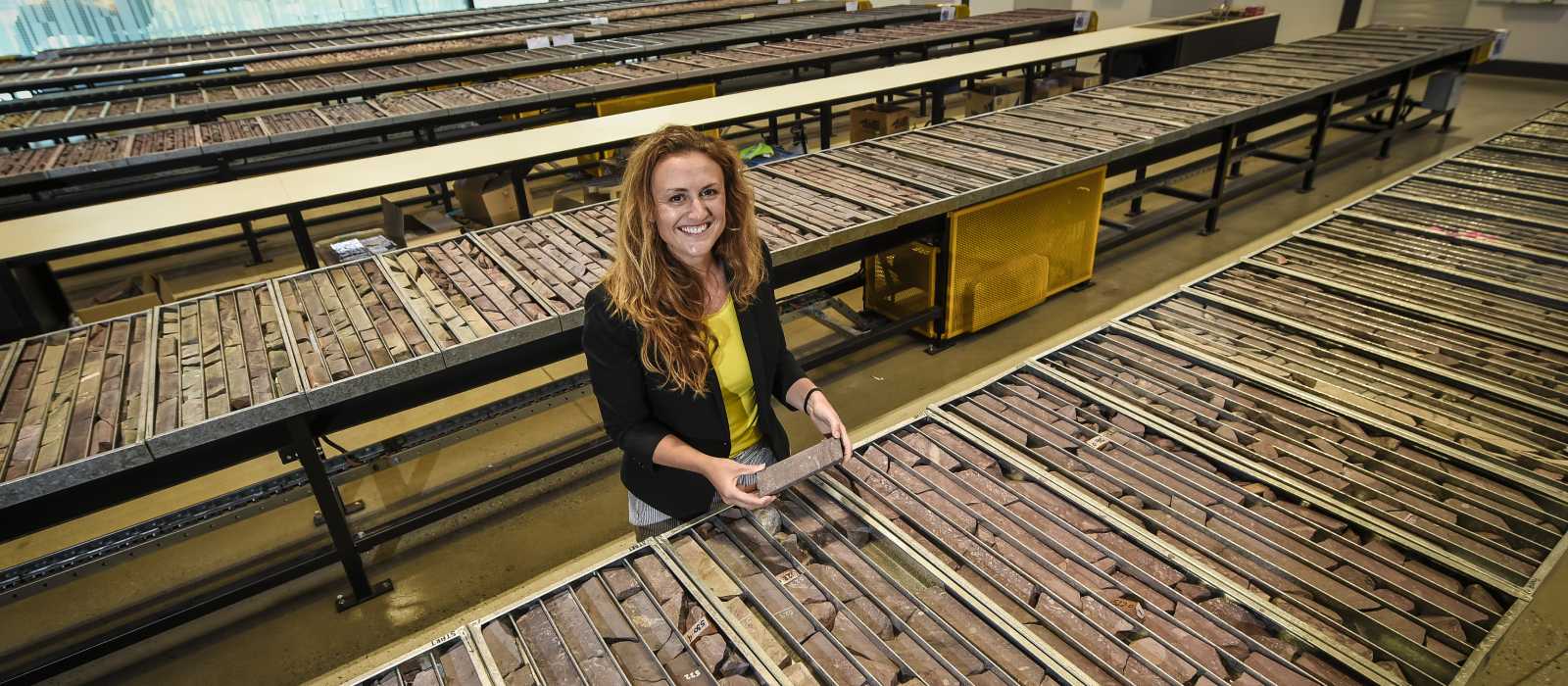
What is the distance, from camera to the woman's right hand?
1686 millimetres

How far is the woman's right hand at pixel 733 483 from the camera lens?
169cm

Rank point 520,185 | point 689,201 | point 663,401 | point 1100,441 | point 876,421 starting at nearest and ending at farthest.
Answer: point 689,201 < point 663,401 < point 1100,441 < point 876,421 < point 520,185

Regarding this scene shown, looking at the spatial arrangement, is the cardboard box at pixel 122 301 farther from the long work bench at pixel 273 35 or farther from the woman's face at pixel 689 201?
the long work bench at pixel 273 35

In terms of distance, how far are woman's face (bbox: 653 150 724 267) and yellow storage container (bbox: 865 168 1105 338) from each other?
2509 millimetres

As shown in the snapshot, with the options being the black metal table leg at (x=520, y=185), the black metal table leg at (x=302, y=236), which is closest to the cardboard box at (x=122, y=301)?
Answer: the black metal table leg at (x=302, y=236)

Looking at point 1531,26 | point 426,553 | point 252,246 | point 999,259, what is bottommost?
point 426,553

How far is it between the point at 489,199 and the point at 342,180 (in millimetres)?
1175

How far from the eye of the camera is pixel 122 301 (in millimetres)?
4312

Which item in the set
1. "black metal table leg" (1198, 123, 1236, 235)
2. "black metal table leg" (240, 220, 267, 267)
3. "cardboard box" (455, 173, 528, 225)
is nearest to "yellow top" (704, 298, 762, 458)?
"cardboard box" (455, 173, 528, 225)

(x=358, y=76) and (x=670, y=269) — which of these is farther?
(x=358, y=76)

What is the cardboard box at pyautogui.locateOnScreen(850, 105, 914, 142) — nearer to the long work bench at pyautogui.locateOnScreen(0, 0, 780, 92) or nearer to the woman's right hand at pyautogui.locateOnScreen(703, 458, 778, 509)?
the long work bench at pyautogui.locateOnScreen(0, 0, 780, 92)

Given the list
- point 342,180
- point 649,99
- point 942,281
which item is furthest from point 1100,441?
point 649,99

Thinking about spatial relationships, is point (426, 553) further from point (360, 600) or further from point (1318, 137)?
point (1318, 137)

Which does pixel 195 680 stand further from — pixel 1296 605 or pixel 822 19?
pixel 822 19
